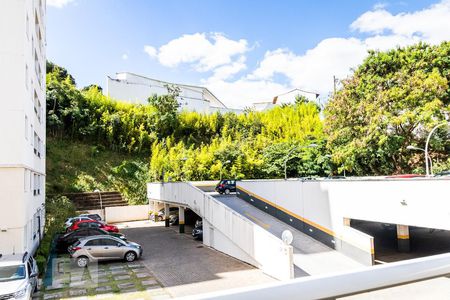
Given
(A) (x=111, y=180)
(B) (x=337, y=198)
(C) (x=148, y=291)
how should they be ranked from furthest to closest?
1. (A) (x=111, y=180)
2. (B) (x=337, y=198)
3. (C) (x=148, y=291)

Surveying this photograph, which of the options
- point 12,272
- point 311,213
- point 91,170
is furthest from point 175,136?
point 12,272

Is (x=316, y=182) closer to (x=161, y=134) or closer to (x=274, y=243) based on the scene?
(x=274, y=243)

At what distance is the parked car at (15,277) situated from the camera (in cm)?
995

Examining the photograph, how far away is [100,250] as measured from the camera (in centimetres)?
1795

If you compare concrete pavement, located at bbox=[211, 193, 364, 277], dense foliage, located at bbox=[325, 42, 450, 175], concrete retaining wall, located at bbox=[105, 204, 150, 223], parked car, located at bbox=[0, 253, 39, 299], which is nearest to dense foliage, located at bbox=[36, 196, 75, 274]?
concrete retaining wall, located at bbox=[105, 204, 150, 223]

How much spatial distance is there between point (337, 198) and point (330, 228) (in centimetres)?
184

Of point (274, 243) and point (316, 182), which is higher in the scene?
point (316, 182)

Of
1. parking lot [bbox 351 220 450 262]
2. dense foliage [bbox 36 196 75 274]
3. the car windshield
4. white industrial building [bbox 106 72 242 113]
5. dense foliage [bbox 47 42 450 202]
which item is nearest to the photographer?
the car windshield

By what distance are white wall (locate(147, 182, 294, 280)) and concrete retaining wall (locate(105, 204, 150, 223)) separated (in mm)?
10580

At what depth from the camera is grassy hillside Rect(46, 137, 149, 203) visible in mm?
35750

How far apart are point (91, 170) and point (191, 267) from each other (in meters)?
25.2

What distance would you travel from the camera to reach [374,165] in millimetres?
30578

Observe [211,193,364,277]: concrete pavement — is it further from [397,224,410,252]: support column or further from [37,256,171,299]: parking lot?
[37,256,171,299]: parking lot

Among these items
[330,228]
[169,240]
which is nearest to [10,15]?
[169,240]
